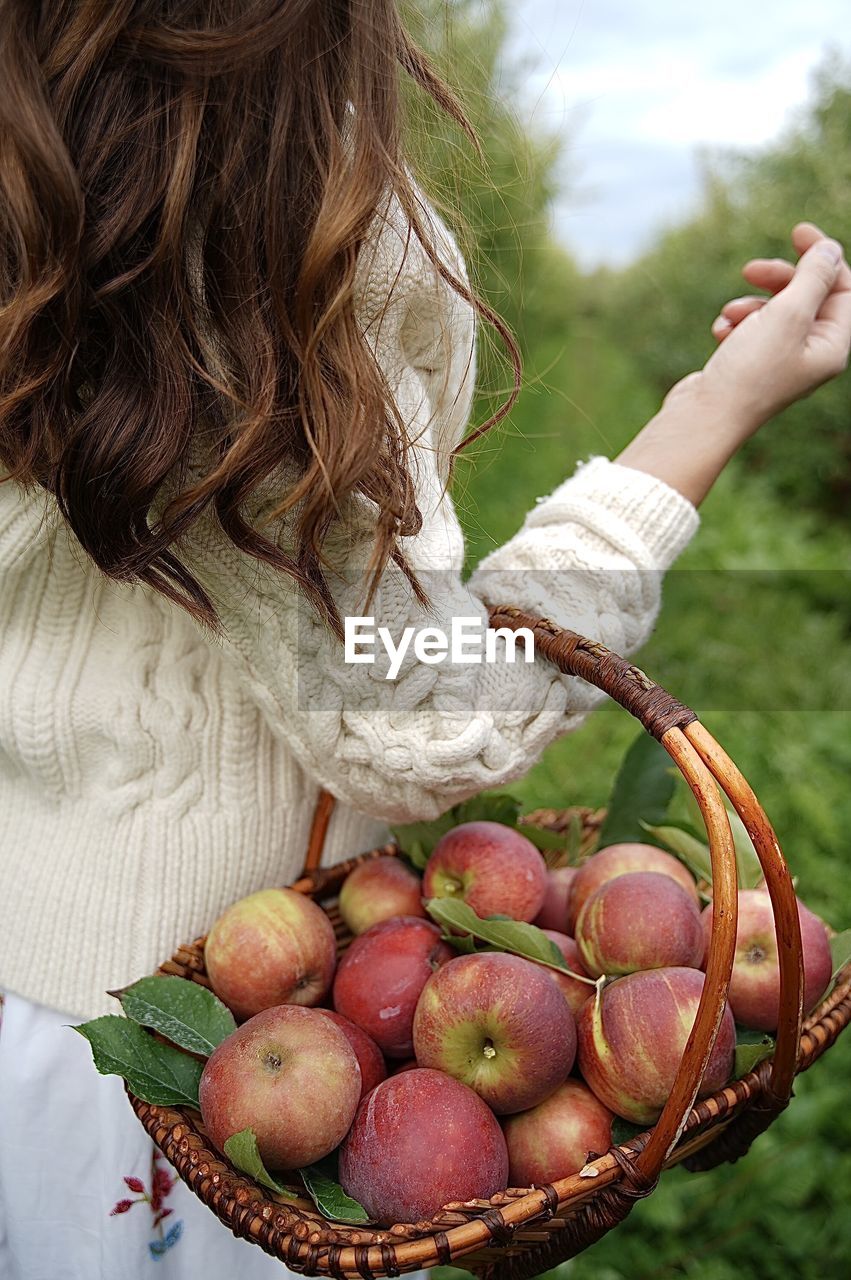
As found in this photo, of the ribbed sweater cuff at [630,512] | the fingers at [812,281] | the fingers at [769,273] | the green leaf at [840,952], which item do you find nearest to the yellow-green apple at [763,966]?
the green leaf at [840,952]

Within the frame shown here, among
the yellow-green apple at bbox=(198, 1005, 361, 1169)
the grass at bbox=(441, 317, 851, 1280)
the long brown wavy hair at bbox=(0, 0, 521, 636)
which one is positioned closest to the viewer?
the long brown wavy hair at bbox=(0, 0, 521, 636)

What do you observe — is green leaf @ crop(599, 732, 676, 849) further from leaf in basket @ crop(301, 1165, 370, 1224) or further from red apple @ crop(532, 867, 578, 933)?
leaf in basket @ crop(301, 1165, 370, 1224)

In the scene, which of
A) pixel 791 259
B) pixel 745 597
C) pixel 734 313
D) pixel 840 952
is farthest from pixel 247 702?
pixel 791 259

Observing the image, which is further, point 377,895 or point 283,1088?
point 377,895

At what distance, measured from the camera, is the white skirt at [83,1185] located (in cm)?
96

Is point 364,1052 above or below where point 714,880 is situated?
below

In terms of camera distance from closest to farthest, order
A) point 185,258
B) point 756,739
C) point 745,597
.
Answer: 1. point 185,258
2. point 756,739
3. point 745,597

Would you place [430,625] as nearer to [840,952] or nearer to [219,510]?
[219,510]

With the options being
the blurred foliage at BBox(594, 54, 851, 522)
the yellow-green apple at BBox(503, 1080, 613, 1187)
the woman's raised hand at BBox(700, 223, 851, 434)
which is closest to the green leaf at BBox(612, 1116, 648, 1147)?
the yellow-green apple at BBox(503, 1080, 613, 1187)

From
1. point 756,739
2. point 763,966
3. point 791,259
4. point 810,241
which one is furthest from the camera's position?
point 791,259

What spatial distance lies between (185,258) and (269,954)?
59 centimetres

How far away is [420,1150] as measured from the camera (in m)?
0.77

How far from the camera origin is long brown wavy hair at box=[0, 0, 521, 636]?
660 millimetres

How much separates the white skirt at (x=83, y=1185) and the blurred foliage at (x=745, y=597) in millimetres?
652
